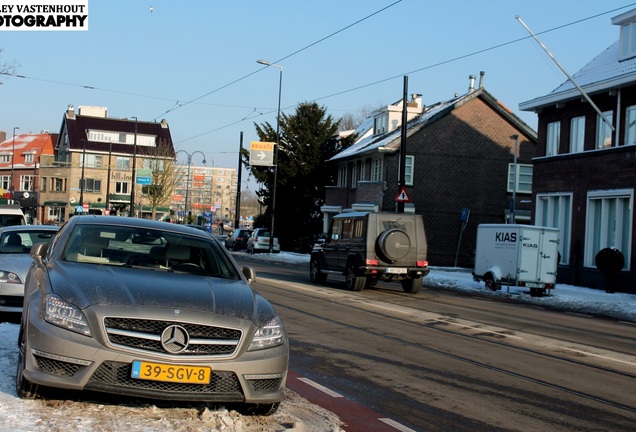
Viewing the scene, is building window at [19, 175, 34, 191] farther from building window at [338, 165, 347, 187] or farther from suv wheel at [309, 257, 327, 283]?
suv wheel at [309, 257, 327, 283]

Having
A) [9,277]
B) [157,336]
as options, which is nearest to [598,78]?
[9,277]

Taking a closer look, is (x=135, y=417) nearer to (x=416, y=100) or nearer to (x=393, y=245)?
(x=393, y=245)

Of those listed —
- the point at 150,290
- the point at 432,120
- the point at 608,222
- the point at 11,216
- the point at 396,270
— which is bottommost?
the point at 396,270

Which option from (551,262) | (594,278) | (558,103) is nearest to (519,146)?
(558,103)

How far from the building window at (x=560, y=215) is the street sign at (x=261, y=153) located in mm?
25314

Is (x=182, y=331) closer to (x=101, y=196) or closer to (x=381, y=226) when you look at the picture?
(x=381, y=226)

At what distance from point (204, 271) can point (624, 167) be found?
2300cm

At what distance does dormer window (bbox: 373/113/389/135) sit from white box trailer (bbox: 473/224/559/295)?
29609 mm

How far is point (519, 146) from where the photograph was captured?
4794 cm

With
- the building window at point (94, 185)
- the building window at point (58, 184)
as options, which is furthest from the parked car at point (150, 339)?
the building window at point (58, 184)

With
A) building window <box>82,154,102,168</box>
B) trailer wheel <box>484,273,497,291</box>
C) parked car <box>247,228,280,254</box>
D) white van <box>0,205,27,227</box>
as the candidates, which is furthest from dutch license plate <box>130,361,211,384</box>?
building window <box>82,154,102,168</box>

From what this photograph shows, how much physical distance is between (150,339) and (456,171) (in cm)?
4242

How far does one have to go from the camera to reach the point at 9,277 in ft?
32.9

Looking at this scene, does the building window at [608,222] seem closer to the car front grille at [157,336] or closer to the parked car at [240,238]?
the car front grille at [157,336]
